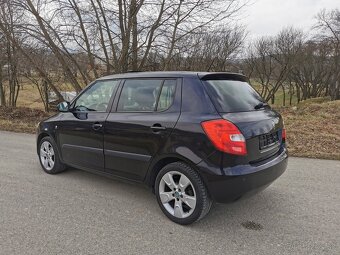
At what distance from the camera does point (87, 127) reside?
4.11 m

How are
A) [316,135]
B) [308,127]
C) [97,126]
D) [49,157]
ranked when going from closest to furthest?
[97,126]
[49,157]
[316,135]
[308,127]

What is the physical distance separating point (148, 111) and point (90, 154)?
1188mm

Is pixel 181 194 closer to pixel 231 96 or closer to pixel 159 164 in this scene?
pixel 159 164

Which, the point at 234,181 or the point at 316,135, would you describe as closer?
the point at 234,181

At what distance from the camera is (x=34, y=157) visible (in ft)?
19.7

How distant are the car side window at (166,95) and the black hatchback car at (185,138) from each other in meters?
0.01

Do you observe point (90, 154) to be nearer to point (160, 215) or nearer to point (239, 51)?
point (160, 215)

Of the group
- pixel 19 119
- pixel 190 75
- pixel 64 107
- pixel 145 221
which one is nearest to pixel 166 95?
pixel 190 75

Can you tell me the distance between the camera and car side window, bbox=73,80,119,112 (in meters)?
4.07

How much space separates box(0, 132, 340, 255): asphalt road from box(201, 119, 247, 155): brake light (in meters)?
0.89

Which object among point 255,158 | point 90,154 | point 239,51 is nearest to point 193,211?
point 255,158

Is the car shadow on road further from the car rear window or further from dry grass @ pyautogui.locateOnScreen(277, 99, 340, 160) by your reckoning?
dry grass @ pyautogui.locateOnScreen(277, 99, 340, 160)

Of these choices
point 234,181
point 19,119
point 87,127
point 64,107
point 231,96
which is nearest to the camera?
point 234,181

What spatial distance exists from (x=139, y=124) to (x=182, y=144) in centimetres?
66
